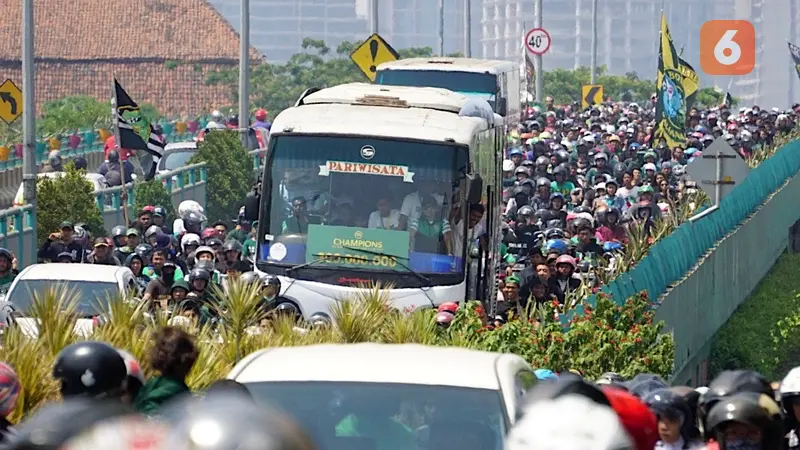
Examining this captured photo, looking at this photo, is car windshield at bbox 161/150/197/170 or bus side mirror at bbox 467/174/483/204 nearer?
bus side mirror at bbox 467/174/483/204

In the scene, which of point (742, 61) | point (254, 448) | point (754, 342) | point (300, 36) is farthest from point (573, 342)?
point (300, 36)

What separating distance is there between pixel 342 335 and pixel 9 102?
20.8 meters

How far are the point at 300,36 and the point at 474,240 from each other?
143 m

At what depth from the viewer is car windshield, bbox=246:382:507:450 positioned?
6719 millimetres

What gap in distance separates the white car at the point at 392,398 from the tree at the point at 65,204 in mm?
18963

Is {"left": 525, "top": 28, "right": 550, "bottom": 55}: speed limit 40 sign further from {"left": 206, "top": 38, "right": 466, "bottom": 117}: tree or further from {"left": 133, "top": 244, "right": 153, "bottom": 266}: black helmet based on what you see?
{"left": 133, "top": 244, "right": 153, "bottom": 266}: black helmet

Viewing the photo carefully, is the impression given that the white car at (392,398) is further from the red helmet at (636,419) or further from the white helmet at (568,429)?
the white helmet at (568,429)

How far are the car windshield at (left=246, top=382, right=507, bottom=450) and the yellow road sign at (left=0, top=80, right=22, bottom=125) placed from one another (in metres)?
26.1

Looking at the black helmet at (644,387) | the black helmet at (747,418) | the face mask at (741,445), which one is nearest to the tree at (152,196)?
the black helmet at (644,387)

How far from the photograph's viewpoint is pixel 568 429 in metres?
5.42

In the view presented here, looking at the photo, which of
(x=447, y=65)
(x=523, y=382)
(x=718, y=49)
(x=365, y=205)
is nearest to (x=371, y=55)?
(x=447, y=65)

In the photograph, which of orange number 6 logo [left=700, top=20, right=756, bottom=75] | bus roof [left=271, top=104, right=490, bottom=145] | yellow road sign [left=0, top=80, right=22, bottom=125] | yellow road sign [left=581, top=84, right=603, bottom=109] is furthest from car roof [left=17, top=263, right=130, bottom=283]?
orange number 6 logo [left=700, top=20, right=756, bottom=75]

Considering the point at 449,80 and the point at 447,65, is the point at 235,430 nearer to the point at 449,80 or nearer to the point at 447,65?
the point at 449,80

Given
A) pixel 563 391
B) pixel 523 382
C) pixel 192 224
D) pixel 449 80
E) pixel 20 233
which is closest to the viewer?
pixel 563 391
